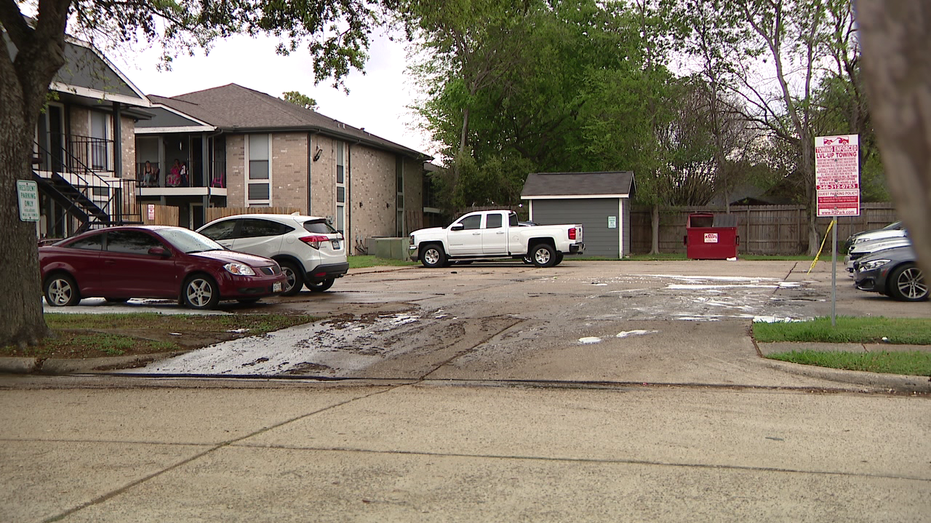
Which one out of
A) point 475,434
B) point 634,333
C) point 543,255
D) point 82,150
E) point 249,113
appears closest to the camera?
point 475,434

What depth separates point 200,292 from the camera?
47.6 ft

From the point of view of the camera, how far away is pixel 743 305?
14414mm

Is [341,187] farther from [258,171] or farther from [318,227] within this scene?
[318,227]

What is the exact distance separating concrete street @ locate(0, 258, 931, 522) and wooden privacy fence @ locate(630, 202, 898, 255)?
28.1 m

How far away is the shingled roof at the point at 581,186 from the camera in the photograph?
3547 centimetres

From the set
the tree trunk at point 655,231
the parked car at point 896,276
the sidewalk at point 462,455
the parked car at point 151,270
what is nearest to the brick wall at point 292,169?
the tree trunk at point 655,231

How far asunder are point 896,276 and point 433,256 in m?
16.6

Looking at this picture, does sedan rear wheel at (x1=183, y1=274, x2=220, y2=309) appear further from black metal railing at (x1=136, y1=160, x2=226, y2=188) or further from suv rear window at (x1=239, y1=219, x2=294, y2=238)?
black metal railing at (x1=136, y1=160, x2=226, y2=188)

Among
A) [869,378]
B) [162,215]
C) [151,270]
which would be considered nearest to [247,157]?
[162,215]

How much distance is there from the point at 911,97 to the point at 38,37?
11044mm

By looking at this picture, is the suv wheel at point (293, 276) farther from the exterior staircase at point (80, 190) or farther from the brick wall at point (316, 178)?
the brick wall at point (316, 178)

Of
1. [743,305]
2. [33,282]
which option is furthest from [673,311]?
[33,282]

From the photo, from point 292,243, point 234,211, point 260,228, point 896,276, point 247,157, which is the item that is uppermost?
point 247,157

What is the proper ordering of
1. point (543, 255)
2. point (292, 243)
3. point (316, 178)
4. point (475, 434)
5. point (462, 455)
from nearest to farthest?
point (462, 455) < point (475, 434) < point (292, 243) < point (543, 255) < point (316, 178)
